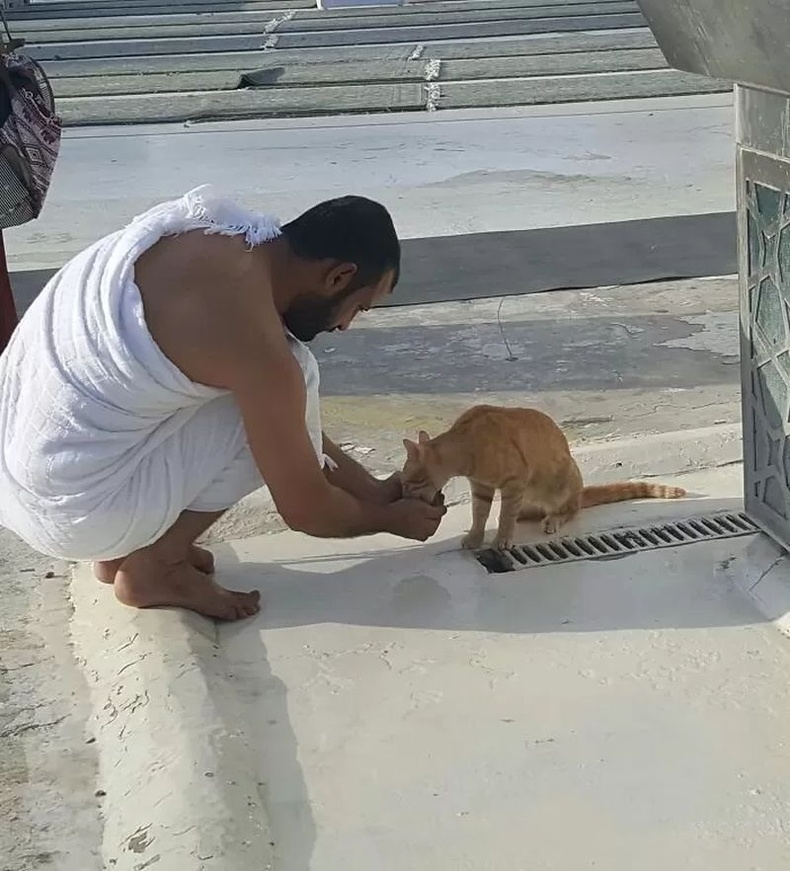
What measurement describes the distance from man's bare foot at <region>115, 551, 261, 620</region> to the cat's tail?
960 millimetres

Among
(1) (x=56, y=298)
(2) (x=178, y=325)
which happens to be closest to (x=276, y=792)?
(2) (x=178, y=325)

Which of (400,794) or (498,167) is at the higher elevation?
(400,794)

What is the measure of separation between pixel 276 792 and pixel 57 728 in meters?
0.58

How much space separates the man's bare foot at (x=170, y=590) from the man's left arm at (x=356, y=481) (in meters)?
0.39

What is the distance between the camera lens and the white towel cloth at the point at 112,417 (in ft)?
8.31

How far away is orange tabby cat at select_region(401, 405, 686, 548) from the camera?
10.2 feet

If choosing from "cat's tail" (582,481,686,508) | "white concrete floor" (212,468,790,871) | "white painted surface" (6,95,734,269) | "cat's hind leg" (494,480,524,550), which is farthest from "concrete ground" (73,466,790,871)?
"white painted surface" (6,95,734,269)

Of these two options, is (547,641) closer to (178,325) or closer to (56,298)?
(178,325)

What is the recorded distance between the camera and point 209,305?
8.16 feet

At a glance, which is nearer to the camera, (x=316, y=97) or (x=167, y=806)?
(x=167, y=806)

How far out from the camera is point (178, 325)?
2496 mm

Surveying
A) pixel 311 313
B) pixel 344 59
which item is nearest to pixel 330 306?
pixel 311 313

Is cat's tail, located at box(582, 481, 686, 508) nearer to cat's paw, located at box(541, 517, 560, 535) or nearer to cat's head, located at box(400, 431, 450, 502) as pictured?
cat's paw, located at box(541, 517, 560, 535)

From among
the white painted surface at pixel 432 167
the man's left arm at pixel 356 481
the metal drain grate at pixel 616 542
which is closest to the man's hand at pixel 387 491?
the man's left arm at pixel 356 481
